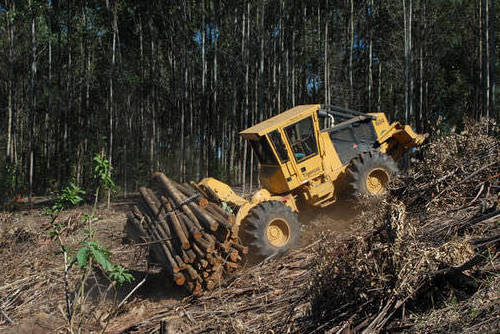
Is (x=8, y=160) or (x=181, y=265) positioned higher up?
(x=8, y=160)

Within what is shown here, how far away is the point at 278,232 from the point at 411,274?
3.95m

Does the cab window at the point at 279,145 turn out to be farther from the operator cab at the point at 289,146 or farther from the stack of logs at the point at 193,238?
the stack of logs at the point at 193,238

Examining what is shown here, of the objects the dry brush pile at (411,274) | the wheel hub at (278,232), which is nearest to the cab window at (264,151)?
the wheel hub at (278,232)

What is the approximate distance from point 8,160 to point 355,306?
1658 centimetres

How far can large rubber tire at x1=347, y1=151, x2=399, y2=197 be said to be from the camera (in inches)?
304

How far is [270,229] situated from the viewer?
6996mm

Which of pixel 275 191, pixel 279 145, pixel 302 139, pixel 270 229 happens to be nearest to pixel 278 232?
pixel 270 229

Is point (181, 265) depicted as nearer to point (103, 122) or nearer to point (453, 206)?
point (453, 206)

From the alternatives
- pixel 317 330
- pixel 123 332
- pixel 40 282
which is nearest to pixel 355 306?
pixel 317 330

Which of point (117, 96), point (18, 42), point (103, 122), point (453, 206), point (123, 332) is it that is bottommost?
point (123, 332)

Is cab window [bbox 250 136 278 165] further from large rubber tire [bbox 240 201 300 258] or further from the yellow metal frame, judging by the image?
large rubber tire [bbox 240 201 300 258]

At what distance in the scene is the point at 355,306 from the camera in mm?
3469

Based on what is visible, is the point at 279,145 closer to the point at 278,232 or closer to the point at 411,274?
the point at 278,232

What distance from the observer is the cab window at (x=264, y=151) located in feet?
24.9
